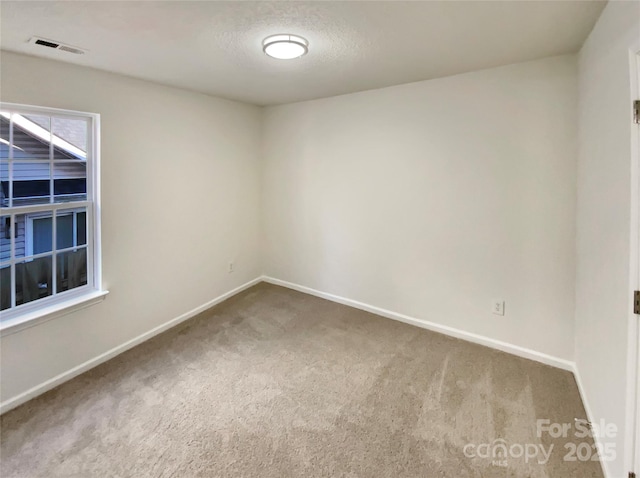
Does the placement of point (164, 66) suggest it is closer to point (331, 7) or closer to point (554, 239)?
point (331, 7)

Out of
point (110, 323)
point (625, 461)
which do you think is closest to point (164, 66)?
point (110, 323)

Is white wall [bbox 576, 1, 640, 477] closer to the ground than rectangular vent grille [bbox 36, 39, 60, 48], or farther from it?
closer to the ground

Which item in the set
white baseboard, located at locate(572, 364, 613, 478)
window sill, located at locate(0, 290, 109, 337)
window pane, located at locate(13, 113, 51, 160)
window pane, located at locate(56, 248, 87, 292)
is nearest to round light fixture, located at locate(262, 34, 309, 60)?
window pane, located at locate(13, 113, 51, 160)

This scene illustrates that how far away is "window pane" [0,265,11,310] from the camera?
225cm

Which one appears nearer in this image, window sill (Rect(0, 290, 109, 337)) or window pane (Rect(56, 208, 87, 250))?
window sill (Rect(0, 290, 109, 337))

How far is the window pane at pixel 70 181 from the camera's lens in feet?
8.16

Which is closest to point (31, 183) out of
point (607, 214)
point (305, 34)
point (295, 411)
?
point (305, 34)

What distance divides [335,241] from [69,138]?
2.58 m

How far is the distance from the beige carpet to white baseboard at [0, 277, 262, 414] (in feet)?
0.23

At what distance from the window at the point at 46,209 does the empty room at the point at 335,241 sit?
0.01 meters

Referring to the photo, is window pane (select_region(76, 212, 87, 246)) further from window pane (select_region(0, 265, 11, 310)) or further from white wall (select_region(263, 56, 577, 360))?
white wall (select_region(263, 56, 577, 360))

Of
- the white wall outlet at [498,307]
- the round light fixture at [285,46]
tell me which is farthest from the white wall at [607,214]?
the round light fixture at [285,46]

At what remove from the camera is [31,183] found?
7.69 feet

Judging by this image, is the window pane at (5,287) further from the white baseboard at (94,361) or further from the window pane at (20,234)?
the white baseboard at (94,361)
